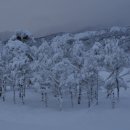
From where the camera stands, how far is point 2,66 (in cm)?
6350

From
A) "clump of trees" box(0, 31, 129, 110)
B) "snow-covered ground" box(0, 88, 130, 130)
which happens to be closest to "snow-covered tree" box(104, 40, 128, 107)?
"clump of trees" box(0, 31, 129, 110)

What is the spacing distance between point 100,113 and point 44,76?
12.0 m

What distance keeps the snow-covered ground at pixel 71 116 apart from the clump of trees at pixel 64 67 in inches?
65.0

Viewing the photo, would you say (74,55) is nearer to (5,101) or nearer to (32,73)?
(32,73)

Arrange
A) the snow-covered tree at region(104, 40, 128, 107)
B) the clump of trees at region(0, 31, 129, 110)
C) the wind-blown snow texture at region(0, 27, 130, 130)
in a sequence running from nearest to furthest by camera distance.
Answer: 1. the wind-blown snow texture at region(0, 27, 130, 130)
2. the clump of trees at region(0, 31, 129, 110)
3. the snow-covered tree at region(104, 40, 128, 107)

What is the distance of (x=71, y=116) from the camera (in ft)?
178

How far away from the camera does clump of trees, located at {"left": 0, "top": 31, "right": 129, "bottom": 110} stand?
58312mm

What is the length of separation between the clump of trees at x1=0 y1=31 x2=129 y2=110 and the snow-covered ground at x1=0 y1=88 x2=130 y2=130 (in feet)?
5.41

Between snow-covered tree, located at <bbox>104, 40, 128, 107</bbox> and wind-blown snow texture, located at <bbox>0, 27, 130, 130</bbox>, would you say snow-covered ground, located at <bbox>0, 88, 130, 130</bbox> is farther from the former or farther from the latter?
snow-covered tree, located at <bbox>104, 40, 128, 107</bbox>

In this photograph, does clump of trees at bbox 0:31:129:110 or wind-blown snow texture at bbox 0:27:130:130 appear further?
clump of trees at bbox 0:31:129:110

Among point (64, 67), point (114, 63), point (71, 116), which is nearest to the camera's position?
point (71, 116)

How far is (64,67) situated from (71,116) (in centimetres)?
862

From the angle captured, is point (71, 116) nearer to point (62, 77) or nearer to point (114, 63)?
point (62, 77)

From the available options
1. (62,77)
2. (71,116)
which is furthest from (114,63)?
(71,116)
